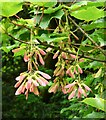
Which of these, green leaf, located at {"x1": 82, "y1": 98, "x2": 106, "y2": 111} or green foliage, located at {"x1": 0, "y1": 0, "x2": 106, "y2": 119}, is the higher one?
green foliage, located at {"x1": 0, "y1": 0, "x2": 106, "y2": 119}

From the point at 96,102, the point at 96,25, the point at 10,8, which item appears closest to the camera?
the point at 96,102

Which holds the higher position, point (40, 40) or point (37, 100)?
→ point (40, 40)

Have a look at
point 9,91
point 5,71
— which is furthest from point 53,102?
point 5,71

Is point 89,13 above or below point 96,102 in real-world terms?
above

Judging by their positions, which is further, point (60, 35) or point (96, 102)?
point (60, 35)

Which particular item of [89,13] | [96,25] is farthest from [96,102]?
[96,25]

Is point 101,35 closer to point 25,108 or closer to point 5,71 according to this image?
point 25,108

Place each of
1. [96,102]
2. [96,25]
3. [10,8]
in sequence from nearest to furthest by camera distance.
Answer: [96,102]
[10,8]
[96,25]

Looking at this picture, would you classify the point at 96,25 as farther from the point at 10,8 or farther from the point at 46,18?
the point at 10,8

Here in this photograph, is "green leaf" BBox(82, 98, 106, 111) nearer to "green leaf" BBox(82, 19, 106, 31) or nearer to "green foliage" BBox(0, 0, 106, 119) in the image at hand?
"green foliage" BBox(0, 0, 106, 119)

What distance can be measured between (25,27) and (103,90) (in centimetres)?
50

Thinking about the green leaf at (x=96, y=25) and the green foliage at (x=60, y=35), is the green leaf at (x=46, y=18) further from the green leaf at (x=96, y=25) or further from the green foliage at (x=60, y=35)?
the green leaf at (x=96, y=25)

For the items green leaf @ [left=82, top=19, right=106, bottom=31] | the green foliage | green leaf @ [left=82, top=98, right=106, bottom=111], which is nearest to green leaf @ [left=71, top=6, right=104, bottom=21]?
the green foliage

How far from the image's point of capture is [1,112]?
166 inches
